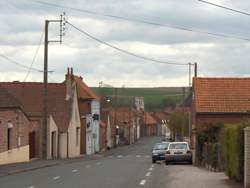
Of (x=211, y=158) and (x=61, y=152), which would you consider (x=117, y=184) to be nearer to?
(x=211, y=158)

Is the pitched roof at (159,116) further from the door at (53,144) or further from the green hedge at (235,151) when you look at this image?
the green hedge at (235,151)

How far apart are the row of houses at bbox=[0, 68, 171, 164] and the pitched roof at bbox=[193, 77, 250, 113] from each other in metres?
12.2

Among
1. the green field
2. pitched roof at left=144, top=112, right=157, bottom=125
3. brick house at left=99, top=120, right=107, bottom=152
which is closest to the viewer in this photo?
brick house at left=99, top=120, right=107, bottom=152

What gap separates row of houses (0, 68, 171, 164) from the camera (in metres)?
42.9

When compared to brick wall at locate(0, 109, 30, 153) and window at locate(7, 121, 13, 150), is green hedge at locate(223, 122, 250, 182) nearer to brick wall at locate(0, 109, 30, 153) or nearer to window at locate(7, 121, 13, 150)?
brick wall at locate(0, 109, 30, 153)

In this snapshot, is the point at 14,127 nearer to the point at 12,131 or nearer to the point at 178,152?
the point at 12,131

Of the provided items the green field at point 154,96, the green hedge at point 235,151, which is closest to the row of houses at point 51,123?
the green hedge at point 235,151

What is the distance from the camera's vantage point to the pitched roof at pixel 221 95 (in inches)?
2052

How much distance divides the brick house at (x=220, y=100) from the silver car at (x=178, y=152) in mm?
6329

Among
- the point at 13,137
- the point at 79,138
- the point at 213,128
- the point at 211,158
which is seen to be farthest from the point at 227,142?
the point at 79,138

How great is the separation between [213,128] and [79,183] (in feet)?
67.0

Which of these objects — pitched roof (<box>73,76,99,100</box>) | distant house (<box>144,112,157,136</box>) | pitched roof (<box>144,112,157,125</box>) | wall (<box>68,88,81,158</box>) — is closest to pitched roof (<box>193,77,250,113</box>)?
wall (<box>68,88,81,158</box>)

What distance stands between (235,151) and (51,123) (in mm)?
35283

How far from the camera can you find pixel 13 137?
43.7 metres
